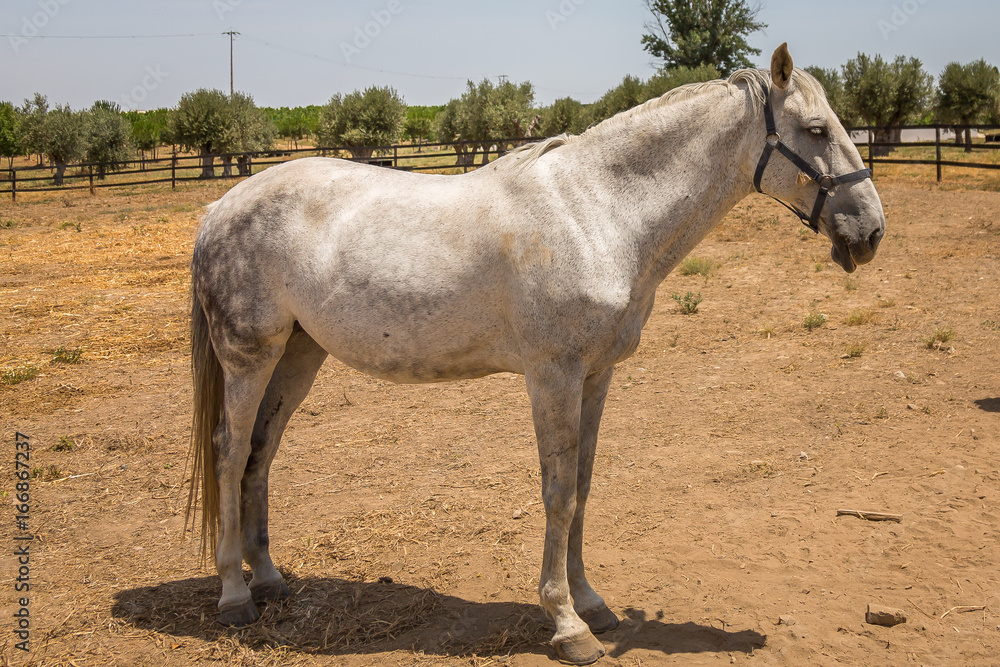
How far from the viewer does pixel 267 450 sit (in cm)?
376

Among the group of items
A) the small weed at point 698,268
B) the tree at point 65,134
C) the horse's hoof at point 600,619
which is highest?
the tree at point 65,134

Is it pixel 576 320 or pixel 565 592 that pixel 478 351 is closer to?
pixel 576 320

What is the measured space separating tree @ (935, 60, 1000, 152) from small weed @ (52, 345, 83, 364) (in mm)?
41474

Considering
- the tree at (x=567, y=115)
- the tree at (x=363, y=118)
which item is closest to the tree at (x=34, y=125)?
the tree at (x=363, y=118)

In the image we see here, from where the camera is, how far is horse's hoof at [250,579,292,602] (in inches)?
145

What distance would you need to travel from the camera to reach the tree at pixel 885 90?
1357 inches

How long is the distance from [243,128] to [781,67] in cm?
3942

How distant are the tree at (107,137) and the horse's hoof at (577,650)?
1601 inches

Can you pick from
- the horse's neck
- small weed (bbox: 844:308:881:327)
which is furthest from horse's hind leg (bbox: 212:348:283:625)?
small weed (bbox: 844:308:881:327)

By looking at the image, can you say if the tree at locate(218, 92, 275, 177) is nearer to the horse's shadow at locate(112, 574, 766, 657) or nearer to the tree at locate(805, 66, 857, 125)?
the tree at locate(805, 66, 857, 125)

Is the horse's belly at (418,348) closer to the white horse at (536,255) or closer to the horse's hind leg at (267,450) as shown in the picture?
the white horse at (536,255)

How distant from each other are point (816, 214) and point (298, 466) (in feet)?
12.2

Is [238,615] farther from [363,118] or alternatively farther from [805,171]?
[363,118]

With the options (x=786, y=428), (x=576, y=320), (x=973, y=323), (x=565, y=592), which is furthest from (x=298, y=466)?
(x=973, y=323)
